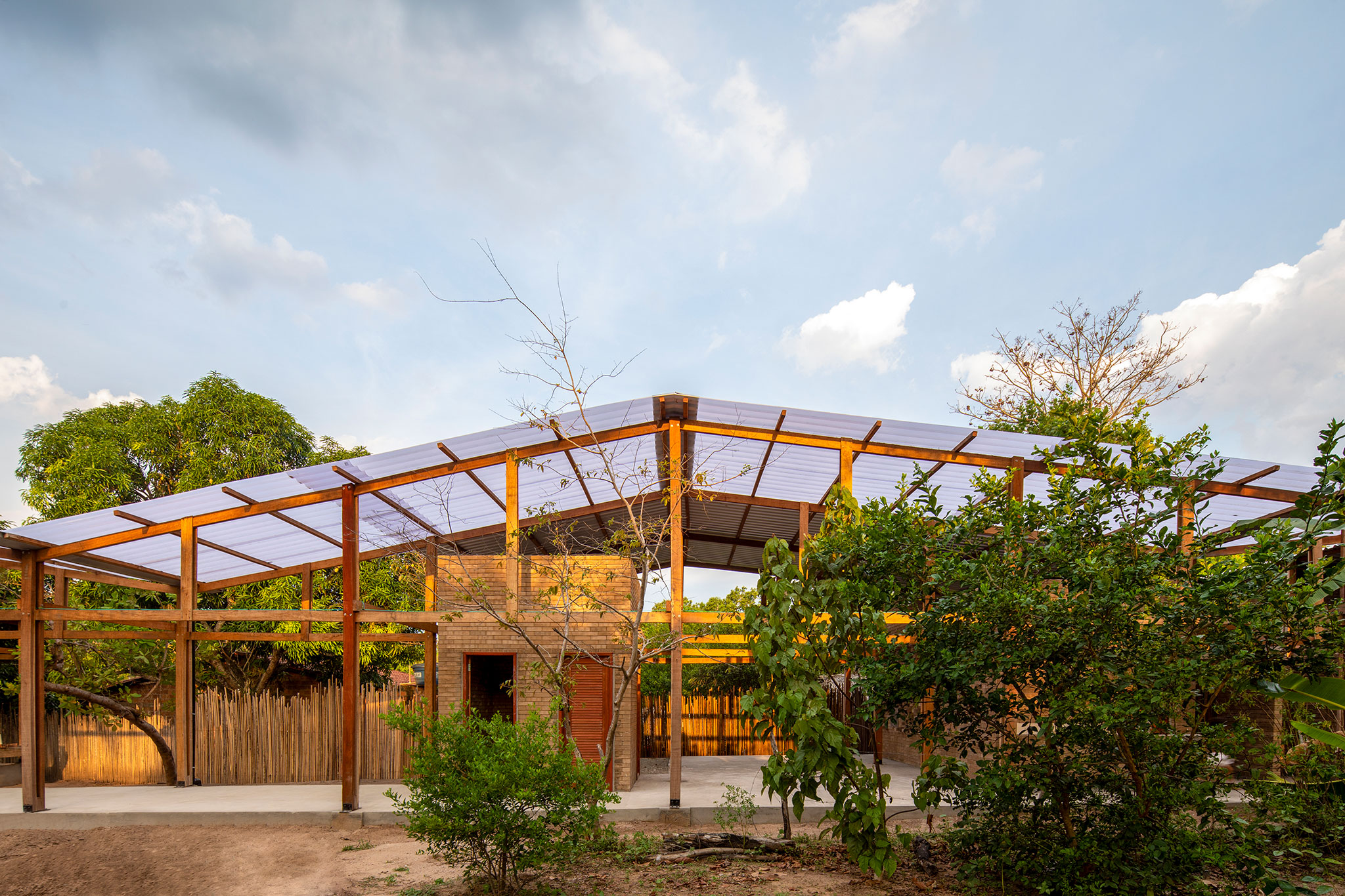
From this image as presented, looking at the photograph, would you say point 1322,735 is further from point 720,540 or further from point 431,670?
point 720,540

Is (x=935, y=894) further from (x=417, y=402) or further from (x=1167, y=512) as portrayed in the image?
(x=417, y=402)

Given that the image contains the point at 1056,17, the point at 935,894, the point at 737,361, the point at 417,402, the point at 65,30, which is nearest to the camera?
the point at 935,894

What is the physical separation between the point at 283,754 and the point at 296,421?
9.20 meters

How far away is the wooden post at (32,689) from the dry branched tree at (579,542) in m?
5.05

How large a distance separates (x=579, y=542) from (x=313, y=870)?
5314 millimetres

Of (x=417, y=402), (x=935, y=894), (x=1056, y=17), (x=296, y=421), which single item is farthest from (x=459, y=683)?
(x=1056, y=17)

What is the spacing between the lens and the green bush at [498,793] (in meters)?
5.70

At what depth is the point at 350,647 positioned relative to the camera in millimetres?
9773

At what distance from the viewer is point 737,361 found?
13852 millimetres

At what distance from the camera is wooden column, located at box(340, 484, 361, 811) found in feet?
31.3

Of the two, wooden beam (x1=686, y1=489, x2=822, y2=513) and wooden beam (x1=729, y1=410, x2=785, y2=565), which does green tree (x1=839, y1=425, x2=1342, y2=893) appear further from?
wooden beam (x1=686, y1=489, x2=822, y2=513)

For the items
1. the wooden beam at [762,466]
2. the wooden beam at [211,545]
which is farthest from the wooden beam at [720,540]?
the wooden beam at [211,545]

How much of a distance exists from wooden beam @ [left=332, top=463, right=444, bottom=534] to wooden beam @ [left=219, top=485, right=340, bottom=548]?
3.80 ft

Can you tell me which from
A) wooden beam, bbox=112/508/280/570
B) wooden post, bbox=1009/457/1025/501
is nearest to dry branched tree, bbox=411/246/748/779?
wooden beam, bbox=112/508/280/570
